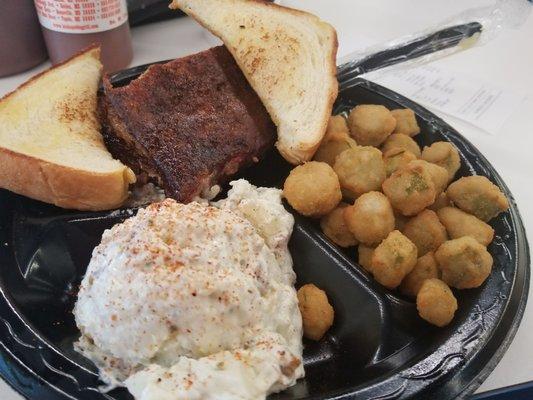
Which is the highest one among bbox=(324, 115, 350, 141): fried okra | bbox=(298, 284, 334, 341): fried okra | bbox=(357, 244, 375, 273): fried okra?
bbox=(324, 115, 350, 141): fried okra

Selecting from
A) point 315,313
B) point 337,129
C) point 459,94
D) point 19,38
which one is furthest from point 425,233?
point 19,38

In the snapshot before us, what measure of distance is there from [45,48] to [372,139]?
60.9 inches

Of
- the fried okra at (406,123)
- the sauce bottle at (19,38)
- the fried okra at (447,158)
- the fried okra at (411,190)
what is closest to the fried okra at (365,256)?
the fried okra at (411,190)

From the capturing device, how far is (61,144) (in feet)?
4.55

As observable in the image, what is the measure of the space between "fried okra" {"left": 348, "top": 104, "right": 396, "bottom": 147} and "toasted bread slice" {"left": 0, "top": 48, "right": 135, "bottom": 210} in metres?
0.69

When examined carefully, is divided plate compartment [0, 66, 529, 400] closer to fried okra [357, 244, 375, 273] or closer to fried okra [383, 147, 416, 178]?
fried okra [357, 244, 375, 273]

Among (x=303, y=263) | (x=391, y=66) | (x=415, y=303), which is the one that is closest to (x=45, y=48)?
(x=391, y=66)

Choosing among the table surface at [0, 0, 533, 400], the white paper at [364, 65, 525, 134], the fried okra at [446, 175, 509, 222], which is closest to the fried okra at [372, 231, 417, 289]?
the fried okra at [446, 175, 509, 222]

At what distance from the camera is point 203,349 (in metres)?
0.99

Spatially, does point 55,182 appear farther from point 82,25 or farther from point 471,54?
point 471,54

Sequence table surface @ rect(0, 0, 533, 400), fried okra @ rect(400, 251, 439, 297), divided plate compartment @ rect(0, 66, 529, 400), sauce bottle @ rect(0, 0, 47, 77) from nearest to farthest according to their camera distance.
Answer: divided plate compartment @ rect(0, 66, 529, 400) → fried okra @ rect(400, 251, 439, 297) → table surface @ rect(0, 0, 533, 400) → sauce bottle @ rect(0, 0, 47, 77)

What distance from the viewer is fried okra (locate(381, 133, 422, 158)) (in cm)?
154

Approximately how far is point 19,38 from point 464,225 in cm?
188

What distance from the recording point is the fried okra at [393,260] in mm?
1145
